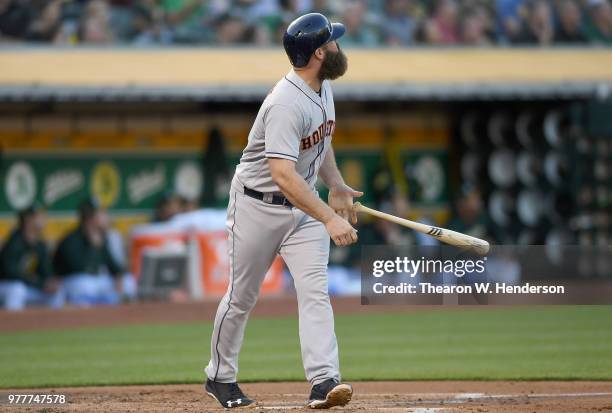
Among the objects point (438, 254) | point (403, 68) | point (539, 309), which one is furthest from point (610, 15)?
point (438, 254)

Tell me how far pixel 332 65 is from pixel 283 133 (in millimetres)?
455

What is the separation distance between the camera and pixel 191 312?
43.0 ft

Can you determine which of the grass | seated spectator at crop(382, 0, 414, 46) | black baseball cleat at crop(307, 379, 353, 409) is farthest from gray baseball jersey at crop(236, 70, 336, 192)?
seated spectator at crop(382, 0, 414, 46)

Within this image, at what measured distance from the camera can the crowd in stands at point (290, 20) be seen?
15.0 metres

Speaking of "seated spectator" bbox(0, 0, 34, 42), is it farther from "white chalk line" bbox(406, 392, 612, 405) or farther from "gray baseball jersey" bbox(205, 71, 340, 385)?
"white chalk line" bbox(406, 392, 612, 405)

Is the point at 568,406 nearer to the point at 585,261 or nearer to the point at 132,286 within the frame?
the point at 585,261

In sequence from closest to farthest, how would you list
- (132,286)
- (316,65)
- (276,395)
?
(316,65) → (276,395) → (132,286)

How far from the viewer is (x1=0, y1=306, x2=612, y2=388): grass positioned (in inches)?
324

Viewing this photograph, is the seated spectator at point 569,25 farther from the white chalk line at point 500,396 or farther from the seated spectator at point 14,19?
the white chalk line at point 500,396

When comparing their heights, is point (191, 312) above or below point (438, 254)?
below

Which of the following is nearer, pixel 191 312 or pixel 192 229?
pixel 191 312

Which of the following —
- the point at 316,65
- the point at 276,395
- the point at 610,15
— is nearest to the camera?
the point at 316,65

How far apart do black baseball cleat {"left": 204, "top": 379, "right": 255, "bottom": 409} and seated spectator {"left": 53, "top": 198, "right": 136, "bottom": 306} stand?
310 inches

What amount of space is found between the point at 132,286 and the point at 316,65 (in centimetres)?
895
